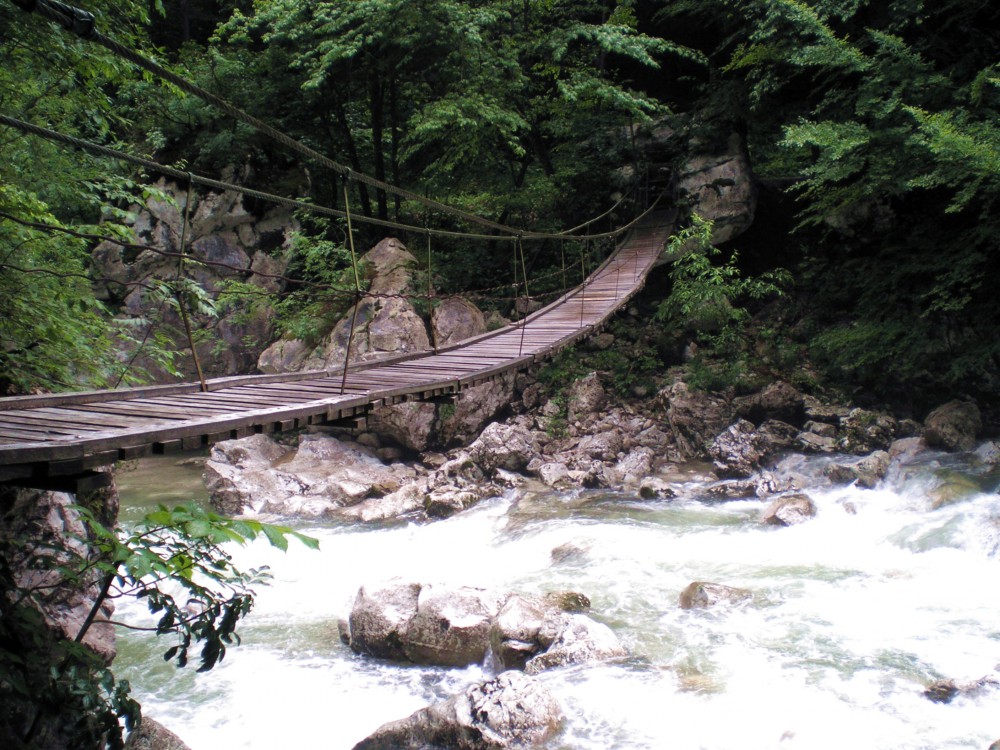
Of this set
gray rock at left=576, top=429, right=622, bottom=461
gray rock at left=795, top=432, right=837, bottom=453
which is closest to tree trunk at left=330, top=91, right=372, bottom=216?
gray rock at left=576, top=429, right=622, bottom=461

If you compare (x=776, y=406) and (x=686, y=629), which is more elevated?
(x=776, y=406)

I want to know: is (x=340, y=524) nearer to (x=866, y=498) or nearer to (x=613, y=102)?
(x=866, y=498)

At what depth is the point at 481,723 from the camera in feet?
10.5

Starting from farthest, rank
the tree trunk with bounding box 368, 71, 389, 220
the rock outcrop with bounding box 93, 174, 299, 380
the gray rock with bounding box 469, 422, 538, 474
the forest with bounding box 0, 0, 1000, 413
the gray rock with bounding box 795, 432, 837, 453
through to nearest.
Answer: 1. the rock outcrop with bounding box 93, 174, 299, 380
2. the tree trunk with bounding box 368, 71, 389, 220
3. the gray rock with bounding box 469, 422, 538, 474
4. the gray rock with bounding box 795, 432, 837, 453
5. the forest with bounding box 0, 0, 1000, 413

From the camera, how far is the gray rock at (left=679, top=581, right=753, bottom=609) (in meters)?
4.54

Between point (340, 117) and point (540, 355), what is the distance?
6.25 m

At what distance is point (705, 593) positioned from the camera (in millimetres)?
4574

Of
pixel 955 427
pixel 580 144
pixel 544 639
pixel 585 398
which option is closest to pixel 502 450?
pixel 585 398

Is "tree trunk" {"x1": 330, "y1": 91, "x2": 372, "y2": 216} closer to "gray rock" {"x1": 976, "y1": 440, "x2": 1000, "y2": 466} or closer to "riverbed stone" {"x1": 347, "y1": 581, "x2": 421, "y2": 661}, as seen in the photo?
"riverbed stone" {"x1": 347, "y1": 581, "x2": 421, "y2": 661}

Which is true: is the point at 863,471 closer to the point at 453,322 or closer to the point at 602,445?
the point at 602,445

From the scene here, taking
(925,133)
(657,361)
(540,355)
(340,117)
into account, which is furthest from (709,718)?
(340,117)

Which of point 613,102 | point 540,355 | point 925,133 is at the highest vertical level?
point 613,102

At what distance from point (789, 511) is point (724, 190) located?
454cm

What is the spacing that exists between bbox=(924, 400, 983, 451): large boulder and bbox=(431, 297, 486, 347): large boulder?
4.71 metres
